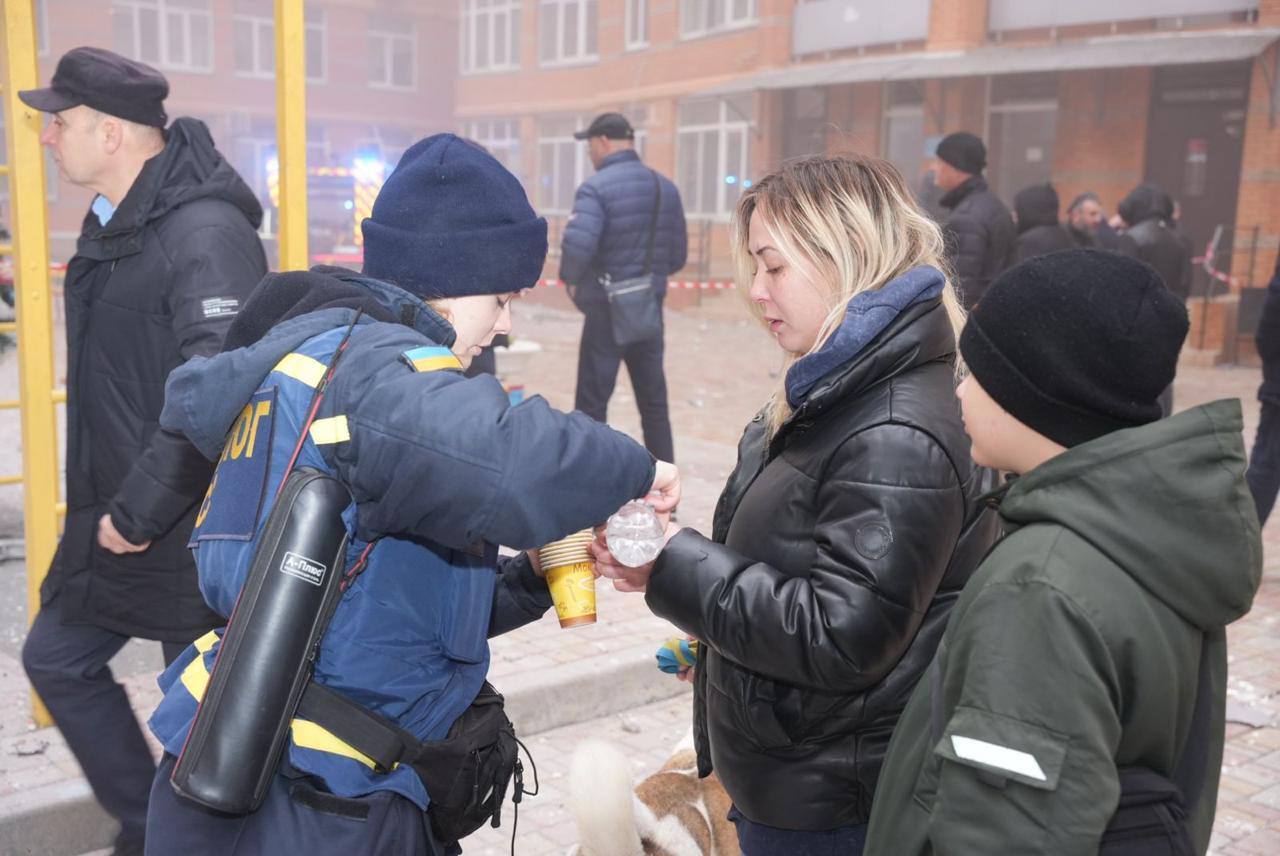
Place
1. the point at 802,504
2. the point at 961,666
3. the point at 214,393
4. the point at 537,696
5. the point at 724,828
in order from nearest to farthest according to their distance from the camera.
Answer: the point at 961,666 < the point at 214,393 < the point at 802,504 < the point at 724,828 < the point at 537,696

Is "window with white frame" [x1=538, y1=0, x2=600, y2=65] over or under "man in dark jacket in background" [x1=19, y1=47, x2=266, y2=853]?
over

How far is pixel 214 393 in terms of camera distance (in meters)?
1.86

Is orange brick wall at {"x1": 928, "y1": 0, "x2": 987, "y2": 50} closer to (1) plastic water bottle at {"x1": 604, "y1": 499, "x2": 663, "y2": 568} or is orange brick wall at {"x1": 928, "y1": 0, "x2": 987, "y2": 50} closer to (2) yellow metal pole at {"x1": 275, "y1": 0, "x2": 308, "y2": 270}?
(2) yellow metal pole at {"x1": 275, "y1": 0, "x2": 308, "y2": 270}

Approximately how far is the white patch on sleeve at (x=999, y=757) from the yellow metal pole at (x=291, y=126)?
2.94 metres

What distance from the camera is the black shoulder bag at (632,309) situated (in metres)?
7.68

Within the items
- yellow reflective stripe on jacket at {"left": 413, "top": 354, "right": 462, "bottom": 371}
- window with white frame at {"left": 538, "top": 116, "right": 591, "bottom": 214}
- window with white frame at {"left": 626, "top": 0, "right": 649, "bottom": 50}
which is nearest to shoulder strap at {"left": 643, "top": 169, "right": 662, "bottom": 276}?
yellow reflective stripe on jacket at {"left": 413, "top": 354, "right": 462, "bottom": 371}

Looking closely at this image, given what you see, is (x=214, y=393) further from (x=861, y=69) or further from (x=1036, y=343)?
(x=861, y=69)

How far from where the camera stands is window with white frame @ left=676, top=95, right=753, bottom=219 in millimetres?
26297

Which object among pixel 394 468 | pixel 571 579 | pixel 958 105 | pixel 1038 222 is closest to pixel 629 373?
pixel 1038 222

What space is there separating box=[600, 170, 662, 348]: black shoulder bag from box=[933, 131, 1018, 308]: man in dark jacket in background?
184 centimetres

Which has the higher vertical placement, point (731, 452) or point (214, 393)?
point (214, 393)

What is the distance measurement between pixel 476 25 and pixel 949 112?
65.2ft

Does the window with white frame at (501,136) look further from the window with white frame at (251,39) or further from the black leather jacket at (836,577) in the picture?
the black leather jacket at (836,577)

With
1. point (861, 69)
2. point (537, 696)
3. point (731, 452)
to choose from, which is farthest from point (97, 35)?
point (537, 696)
